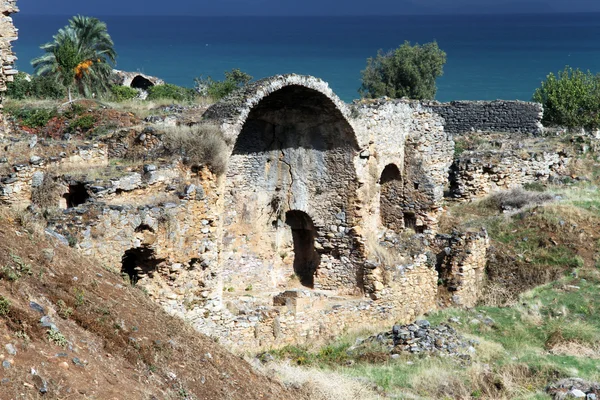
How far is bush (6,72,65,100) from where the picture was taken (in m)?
29.3

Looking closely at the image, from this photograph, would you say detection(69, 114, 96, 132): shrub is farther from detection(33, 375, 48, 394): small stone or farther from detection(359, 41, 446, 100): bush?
detection(359, 41, 446, 100): bush

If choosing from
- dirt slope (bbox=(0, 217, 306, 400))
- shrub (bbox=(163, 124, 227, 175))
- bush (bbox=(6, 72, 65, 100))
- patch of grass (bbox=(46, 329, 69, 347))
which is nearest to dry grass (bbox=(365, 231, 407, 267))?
shrub (bbox=(163, 124, 227, 175))

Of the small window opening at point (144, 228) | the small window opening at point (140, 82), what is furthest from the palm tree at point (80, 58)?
the small window opening at point (144, 228)

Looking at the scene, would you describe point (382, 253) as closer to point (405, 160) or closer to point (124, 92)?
point (405, 160)

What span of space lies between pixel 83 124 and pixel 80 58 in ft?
60.0

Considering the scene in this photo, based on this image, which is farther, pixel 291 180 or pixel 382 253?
pixel 291 180

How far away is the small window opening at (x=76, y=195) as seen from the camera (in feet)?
43.7

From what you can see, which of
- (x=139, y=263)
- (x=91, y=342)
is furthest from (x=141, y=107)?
(x=91, y=342)

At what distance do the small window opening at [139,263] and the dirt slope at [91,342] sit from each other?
8.45ft

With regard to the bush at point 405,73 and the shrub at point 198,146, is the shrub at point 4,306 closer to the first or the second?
the shrub at point 198,146

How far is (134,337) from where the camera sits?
9.00 metres

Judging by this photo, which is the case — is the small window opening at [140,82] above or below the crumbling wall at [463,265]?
above

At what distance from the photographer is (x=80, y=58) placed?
38781mm

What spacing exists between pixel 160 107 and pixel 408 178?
8.20 meters
